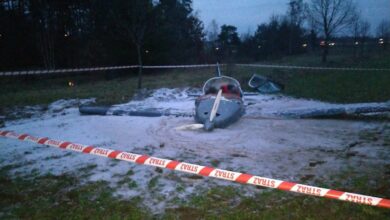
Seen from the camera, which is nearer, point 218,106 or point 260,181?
point 260,181

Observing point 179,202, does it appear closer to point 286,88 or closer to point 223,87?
point 223,87

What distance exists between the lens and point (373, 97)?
45.0ft

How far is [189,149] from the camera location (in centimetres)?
770

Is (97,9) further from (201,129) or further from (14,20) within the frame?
(201,129)

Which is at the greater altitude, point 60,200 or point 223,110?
point 223,110

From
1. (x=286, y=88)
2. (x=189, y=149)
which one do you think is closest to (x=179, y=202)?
(x=189, y=149)

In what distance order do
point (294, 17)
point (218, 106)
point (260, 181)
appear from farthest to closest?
1. point (294, 17)
2. point (218, 106)
3. point (260, 181)

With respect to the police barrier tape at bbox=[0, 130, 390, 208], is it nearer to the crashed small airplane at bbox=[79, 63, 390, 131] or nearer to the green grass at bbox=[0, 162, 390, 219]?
the green grass at bbox=[0, 162, 390, 219]

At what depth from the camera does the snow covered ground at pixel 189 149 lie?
598 centimetres

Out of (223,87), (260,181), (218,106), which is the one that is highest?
(223,87)

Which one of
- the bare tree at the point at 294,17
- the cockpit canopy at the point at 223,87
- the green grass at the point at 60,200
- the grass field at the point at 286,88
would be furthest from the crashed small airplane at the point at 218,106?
the bare tree at the point at 294,17

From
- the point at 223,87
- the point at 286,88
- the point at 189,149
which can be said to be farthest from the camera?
the point at 286,88

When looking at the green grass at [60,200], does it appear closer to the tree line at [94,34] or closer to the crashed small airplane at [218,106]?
the crashed small airplane at [218,106]

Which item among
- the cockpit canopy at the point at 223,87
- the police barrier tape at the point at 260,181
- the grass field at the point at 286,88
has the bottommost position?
the police barrier tape at the point at 260,181
